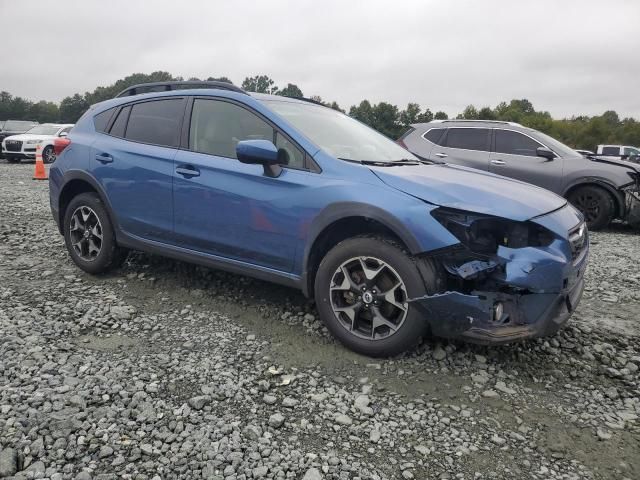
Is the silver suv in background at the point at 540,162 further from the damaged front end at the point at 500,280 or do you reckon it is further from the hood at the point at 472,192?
the damaged front end at the point at 500,280

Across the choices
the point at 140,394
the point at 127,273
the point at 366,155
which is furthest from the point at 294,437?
the point at 127,273

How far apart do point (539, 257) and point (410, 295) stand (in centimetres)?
74

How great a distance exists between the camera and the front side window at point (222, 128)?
3.83m

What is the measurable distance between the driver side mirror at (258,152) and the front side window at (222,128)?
265 millimetres

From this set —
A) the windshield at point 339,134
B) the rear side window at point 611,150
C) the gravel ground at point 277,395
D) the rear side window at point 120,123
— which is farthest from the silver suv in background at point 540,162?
the rear side window at point 611,150

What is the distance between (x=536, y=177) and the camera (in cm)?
846

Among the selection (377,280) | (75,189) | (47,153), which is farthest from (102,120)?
(47,153)

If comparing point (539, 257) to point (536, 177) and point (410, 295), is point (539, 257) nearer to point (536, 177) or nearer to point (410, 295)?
point (410, 295)

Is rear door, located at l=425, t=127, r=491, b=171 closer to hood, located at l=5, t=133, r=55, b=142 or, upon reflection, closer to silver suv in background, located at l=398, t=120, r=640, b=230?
silver suv in background, located at l=398, t=120, r=640, b=230

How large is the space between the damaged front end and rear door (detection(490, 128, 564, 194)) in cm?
583

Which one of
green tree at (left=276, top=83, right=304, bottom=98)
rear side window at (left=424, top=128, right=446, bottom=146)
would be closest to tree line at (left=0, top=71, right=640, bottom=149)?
green tree at (left=276, top=83, right=304, bottom=98)

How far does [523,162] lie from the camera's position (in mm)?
8586

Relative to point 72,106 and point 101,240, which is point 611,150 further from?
point 72,106

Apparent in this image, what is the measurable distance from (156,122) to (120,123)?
0.49 metres
